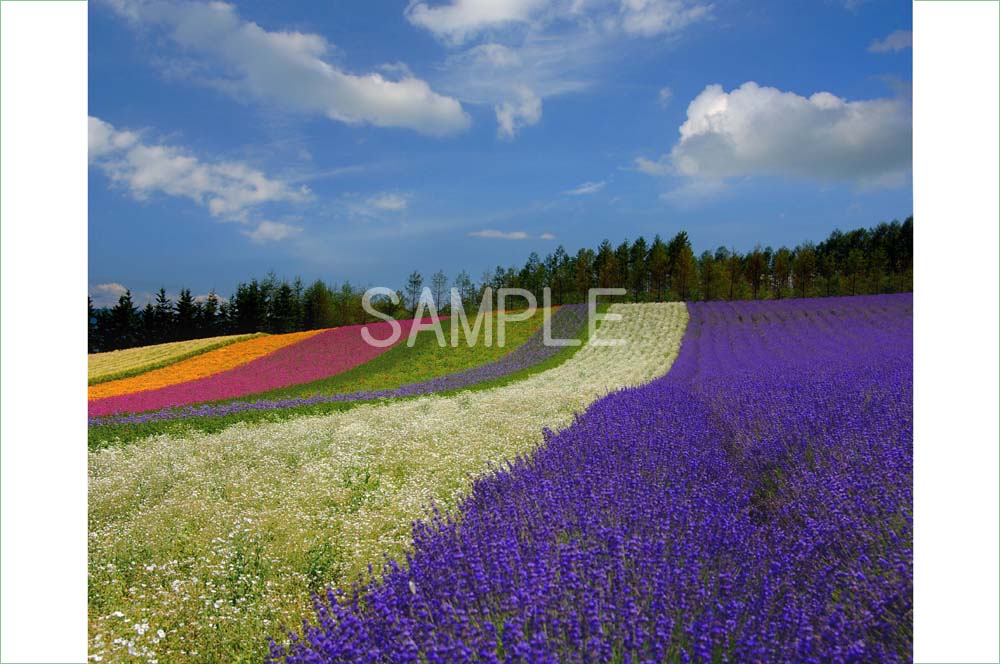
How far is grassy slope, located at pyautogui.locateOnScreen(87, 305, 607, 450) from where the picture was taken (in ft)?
29.9

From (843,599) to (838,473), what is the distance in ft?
4.65

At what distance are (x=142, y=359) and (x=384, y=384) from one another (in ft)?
46.2

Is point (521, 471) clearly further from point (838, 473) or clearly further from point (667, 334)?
point (667, 334)

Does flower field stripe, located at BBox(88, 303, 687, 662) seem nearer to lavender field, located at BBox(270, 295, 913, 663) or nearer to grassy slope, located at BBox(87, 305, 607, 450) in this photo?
lavender field, located at BBox(270, 295, 913, 663)

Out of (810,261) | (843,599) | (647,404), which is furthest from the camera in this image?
(810,261)

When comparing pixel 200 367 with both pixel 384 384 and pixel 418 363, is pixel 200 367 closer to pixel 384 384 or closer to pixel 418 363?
pixel 418 363

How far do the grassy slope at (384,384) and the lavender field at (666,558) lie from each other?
21.3 ft

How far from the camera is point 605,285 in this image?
154 ft

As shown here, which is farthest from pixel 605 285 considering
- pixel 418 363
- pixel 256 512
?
pixel 256 512

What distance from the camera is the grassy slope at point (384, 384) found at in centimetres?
912

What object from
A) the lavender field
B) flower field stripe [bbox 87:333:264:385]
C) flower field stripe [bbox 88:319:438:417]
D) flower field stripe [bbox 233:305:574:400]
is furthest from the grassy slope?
flower field stripe [bbox 87:333:264:385]

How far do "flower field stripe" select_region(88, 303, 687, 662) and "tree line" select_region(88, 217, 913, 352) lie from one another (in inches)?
1450

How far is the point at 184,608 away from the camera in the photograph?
350 cm
